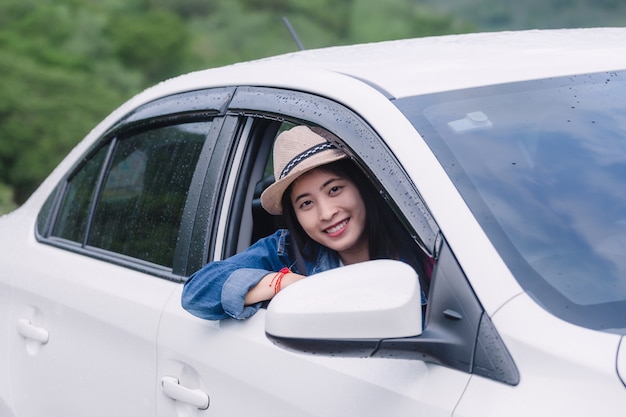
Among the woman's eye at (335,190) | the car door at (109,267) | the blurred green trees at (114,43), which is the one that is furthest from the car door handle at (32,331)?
the blurred green trees at (114,43)

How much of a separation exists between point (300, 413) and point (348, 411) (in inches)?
5.5

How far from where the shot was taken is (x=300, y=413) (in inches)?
86.9

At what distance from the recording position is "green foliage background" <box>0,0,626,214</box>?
13.9 meters

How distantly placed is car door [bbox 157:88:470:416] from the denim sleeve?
0.04 meters

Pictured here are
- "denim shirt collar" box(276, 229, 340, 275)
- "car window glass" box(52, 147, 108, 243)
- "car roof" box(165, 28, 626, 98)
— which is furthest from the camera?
"car window glass" box(52, 147, 108, 243)

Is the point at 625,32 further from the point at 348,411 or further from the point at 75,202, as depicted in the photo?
the point at 75,202

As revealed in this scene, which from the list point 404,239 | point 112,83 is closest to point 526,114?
point 404,239

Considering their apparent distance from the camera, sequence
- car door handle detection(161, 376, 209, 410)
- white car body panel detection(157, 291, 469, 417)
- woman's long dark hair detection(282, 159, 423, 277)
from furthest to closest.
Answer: woman's long dark hair detection(282, 159, 423, 277), car door handle detection(161, 376, 209, 410), white car body panel detection(157, 291, 469, 417)

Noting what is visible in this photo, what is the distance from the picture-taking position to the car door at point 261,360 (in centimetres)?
201

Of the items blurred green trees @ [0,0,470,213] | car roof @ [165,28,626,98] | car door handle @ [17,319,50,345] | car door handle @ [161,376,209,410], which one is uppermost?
blurred green trees @ [0,0,470,213]

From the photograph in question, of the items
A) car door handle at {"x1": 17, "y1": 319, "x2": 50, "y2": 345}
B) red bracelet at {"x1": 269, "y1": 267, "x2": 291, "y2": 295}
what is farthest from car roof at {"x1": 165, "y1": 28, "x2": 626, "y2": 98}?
car door handle at {"x1": 17, "y1": 319, "x2": 50, "y2": 345}

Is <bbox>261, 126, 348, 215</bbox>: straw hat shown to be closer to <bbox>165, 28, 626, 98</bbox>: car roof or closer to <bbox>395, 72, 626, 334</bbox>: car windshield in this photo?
<bbox>165, 28, 626, 98</bbox>: car roof

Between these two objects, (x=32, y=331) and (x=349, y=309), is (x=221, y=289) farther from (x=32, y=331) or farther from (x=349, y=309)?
(x=32, y=331)

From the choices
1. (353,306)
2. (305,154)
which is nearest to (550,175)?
(353,306)
